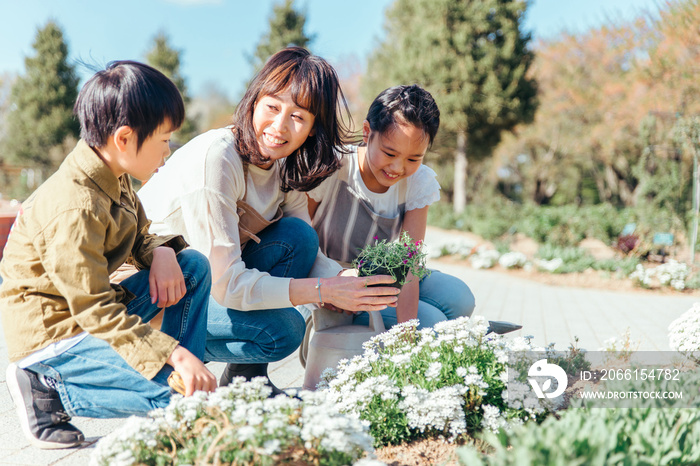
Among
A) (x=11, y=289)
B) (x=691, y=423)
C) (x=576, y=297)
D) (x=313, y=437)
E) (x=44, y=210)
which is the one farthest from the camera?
(x=576, y=297)

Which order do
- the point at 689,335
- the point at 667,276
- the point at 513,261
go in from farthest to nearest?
the point at 513,261 → the point at 667,276 → the point at 689,335

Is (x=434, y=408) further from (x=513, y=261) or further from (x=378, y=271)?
(x=513, y=261)

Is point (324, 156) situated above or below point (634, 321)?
above

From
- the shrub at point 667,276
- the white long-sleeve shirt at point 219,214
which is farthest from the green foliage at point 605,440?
the shrub at point 667,276

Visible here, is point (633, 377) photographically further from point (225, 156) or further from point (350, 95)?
point (350, 95)

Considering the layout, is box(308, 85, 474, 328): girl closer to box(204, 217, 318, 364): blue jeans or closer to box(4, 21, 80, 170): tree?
box(204, 217, 318, 364): blue jeans

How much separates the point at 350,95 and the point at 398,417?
26.2 metres

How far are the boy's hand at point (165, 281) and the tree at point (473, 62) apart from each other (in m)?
13.4

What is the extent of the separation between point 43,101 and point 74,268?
69.0 feet

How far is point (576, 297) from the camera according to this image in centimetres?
646

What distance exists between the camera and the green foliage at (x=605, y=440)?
1.10m

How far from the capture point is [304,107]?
2188 mm

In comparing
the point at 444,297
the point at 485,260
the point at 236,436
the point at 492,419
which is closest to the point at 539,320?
the point at 444,297

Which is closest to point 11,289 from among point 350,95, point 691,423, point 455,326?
point 455,326
